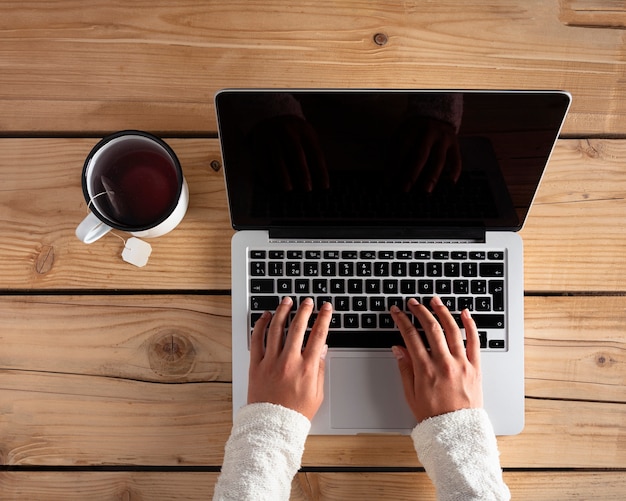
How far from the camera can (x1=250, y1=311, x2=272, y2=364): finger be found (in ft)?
2.28

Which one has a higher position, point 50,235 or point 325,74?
point 325,74

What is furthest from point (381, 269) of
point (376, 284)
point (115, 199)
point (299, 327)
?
point (115, 199)

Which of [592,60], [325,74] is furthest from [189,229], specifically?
[592,60]

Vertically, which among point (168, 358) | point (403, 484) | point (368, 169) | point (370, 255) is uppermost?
point (368, 169)

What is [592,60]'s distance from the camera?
75 cm

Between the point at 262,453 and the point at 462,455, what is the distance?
246 millimetres

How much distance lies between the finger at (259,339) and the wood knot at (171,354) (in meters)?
0.09

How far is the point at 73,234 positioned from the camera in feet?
2.42

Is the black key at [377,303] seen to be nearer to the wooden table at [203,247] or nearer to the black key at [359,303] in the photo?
the black key at [359,303]

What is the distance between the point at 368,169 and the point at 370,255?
0.12 metres

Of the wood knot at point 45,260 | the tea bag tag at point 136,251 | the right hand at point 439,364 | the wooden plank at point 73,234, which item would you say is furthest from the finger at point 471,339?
the wood knot at point 45,260

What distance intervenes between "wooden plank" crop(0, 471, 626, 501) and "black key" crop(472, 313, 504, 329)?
0.21 metres

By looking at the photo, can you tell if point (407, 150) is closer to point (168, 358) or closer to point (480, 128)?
point (480, 128)

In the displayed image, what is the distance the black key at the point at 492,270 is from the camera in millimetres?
702
